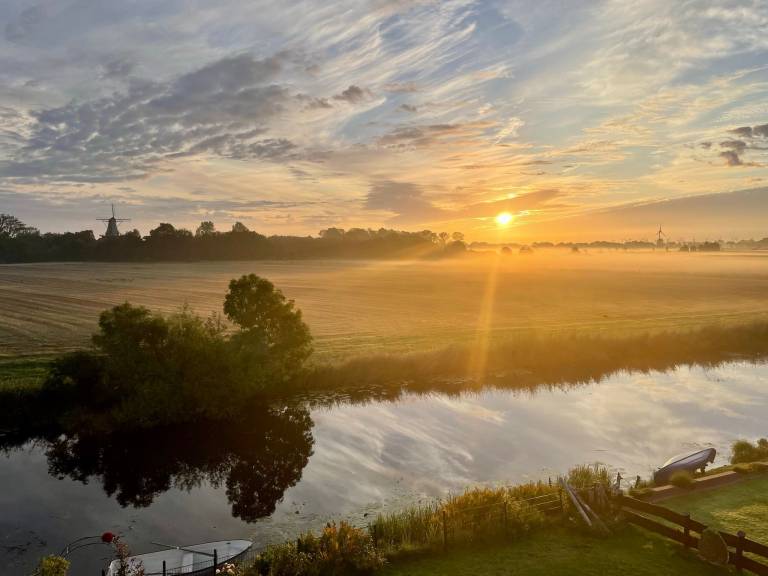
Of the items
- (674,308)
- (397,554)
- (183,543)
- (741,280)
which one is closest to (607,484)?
(397,554)

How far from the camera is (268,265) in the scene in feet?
575

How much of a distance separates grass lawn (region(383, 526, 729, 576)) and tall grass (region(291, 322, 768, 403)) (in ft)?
91.6

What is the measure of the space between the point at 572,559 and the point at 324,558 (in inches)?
335

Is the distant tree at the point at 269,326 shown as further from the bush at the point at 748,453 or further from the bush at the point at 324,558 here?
the bush at the point at 748,453

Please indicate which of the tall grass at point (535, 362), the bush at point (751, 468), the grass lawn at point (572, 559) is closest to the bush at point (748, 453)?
the bush at point (751, 468)

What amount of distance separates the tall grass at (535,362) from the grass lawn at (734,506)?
2626 centimetres

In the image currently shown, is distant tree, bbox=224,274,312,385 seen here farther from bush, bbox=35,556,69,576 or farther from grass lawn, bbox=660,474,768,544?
grass lawn, bbox=660,474,768,544

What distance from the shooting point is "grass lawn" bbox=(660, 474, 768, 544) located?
2091 centimetres

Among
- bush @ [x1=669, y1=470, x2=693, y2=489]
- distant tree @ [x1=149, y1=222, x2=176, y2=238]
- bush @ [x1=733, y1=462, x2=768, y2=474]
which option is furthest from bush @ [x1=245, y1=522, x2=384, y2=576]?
distant tree @ [x1=149, y1=222, x2=176, y2=238]

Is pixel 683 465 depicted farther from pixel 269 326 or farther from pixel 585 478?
pixel 269 326

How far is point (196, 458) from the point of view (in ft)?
114

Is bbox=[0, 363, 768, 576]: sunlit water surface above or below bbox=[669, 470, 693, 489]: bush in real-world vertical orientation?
below

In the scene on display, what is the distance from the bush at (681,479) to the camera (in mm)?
24812

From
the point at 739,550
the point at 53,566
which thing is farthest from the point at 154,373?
the point at 739,550
